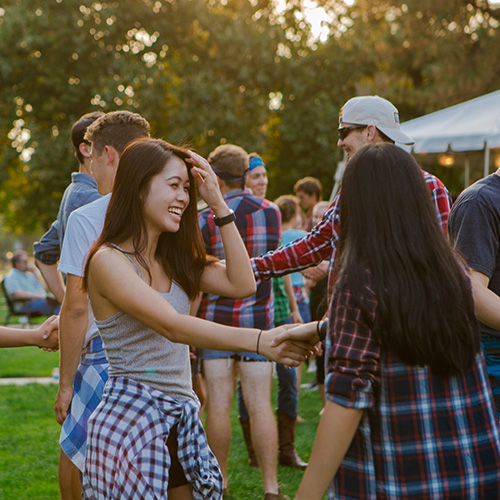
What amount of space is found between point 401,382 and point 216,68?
786 inches

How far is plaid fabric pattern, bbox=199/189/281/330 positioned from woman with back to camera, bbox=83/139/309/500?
6.50 feet

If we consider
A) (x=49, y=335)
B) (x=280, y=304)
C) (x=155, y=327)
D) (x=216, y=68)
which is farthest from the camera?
(x=216, y=68)

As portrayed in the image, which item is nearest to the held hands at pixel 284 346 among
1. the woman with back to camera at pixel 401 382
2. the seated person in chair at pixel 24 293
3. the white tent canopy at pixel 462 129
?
the woman with back to camera at pixel 401 382

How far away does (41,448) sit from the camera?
6023 mm

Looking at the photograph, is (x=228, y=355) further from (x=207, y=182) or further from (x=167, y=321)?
(x=167, y=321)

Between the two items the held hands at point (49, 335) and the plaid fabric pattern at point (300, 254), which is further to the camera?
the plaid fabric pattern at point (300, 254)

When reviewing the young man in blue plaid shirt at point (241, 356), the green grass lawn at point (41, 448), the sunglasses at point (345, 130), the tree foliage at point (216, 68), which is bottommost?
the green grass lawn at point (41, 448)

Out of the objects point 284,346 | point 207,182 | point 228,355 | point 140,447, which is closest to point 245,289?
point 207,182

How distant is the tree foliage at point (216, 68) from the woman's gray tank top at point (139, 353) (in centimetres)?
1714

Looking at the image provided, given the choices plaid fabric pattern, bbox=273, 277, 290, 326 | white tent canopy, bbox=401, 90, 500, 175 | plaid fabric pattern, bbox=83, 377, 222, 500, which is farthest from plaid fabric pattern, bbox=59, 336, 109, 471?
white tent canopy, bbox=401, 90, 500, 175

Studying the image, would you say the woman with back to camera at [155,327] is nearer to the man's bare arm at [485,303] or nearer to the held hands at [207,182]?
the held hands at [207,182]

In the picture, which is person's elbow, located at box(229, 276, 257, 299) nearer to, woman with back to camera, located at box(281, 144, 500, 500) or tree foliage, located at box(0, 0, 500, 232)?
woman with back to camera, located at box(281, 144, 500, 500)

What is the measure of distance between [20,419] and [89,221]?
15.5ft

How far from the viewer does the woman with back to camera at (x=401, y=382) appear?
1.82 m
